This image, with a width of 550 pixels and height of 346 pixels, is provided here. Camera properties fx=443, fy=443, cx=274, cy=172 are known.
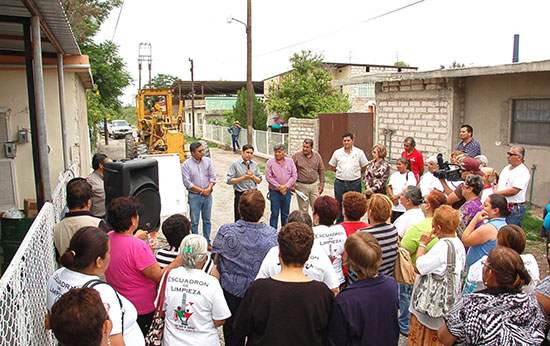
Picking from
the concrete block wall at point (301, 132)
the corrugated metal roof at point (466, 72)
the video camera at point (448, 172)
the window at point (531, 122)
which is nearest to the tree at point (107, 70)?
the concrete block wall at point (301, 132)

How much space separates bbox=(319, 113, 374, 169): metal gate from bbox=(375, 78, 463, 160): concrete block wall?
179cm

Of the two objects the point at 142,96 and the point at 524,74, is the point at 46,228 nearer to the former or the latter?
the point at 524,74

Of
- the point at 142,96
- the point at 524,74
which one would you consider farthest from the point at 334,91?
the point at 524,74

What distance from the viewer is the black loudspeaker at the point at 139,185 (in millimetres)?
4691

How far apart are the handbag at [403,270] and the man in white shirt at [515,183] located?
272 cm

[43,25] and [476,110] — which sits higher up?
[43,25]

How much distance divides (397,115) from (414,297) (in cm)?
927

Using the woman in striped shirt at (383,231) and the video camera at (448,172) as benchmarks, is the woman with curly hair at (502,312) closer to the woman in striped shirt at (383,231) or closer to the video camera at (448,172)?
the woman in striped shirt at (383,231)

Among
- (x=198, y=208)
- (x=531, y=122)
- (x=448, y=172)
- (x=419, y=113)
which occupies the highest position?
(x=419, y=113)

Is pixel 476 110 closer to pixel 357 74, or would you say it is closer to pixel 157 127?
pixel 157 127

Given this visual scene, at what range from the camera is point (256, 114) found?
26.7m

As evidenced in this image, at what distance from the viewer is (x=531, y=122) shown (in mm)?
9219

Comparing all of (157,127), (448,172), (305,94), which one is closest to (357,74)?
(305,94)

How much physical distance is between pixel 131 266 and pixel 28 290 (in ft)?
2.20
